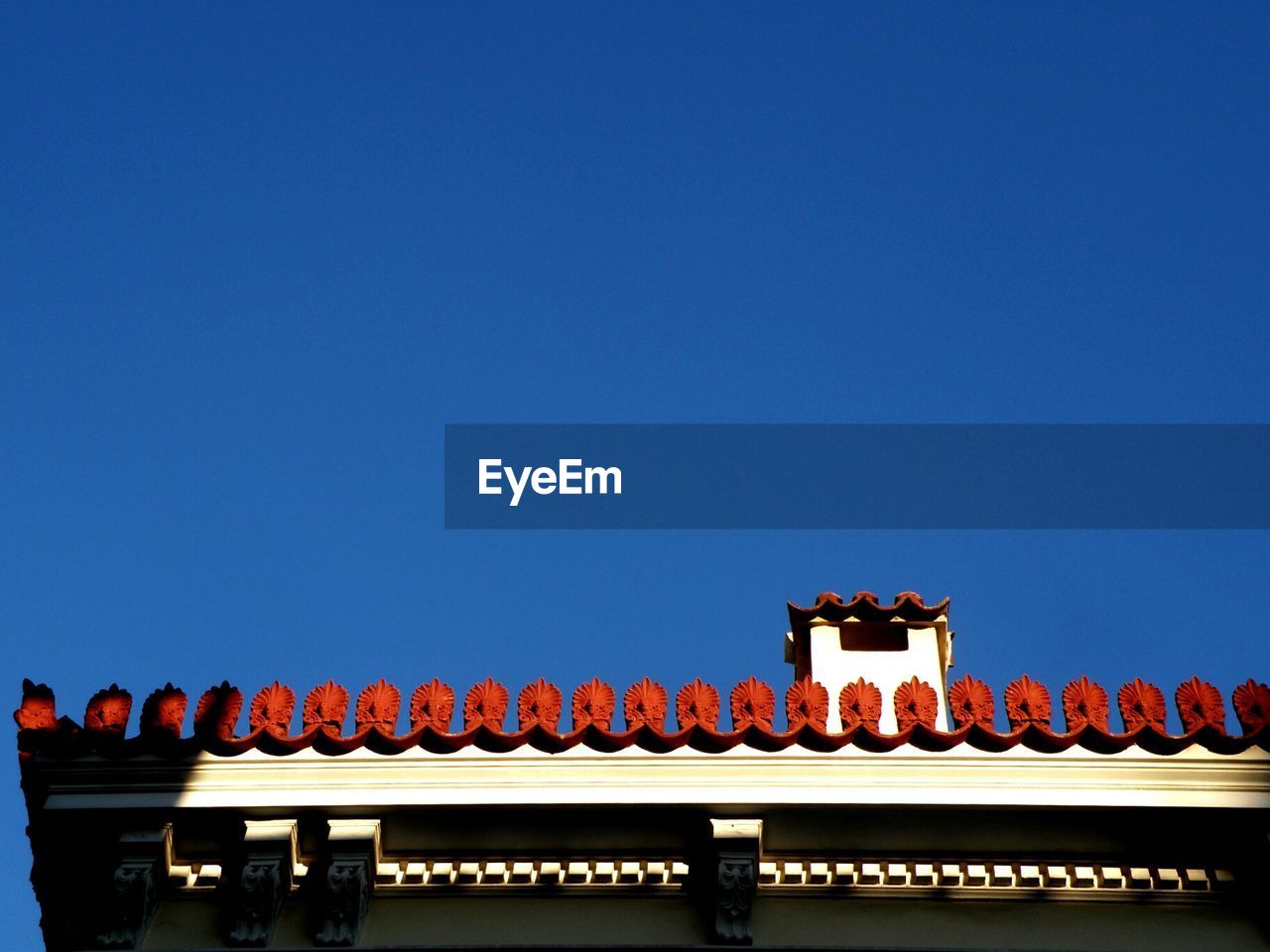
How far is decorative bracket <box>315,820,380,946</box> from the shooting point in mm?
10164

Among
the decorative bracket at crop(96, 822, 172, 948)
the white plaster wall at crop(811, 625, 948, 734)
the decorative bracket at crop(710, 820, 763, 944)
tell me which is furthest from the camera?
the white plaster wall at crop(811, 625, 948, 734)

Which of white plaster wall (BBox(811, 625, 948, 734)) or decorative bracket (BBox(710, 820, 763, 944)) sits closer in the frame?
decorative bracket (BBox(710, 820, 763, 944))

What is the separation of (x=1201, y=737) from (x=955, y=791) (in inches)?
61.4

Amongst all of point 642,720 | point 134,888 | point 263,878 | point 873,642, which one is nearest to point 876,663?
point 873,642

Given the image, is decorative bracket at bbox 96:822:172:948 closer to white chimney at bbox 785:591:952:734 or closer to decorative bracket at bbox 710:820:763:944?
decorative bracket at bbox 710:820:763:944

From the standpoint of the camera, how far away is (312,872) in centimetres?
1042

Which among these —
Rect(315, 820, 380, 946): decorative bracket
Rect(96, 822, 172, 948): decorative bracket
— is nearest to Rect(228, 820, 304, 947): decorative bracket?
Rect(315, 820, 380, 946): decorative bracket

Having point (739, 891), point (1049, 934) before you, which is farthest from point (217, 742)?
point (1049, 934)

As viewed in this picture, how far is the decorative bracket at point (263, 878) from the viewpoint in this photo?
1019 cm

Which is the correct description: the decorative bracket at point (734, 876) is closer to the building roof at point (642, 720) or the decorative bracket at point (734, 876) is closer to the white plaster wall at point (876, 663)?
the building roof at point (642, 720)

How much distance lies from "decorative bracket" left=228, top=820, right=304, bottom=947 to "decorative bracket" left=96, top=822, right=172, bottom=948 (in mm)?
531

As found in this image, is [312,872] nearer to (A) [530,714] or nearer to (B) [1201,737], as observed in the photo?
(A) [530,714]

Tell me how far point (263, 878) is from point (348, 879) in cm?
51

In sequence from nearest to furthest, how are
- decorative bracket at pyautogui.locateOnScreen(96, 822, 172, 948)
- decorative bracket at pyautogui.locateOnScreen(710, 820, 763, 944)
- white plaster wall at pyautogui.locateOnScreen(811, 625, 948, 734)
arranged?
decorative bracket at pyautogui.locateOnScreen(710, 820, 763, 944)
decorative bracket at pyautogui.locateOnScreen(96, 822, 172, 948)
white plaster wall at pyautogui.locateOnScreen(811, 625, 948, 734)
